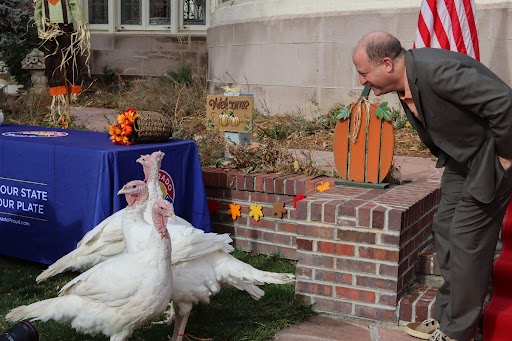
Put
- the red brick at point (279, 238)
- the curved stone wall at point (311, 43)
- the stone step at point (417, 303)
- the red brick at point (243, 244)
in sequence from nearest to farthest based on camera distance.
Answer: the stone step at point (417, 303) < the red brick at point (279, 238) < the red brick at point (243, 244) < the curved stone wall at point (311, 43)

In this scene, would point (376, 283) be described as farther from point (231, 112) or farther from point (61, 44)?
point (61, 44)

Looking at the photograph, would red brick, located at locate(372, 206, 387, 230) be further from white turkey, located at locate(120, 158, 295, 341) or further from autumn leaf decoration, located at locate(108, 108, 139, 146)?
autumn leaf decoration, located at locate(108, 108, 139, 146)

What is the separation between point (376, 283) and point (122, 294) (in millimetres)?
1739

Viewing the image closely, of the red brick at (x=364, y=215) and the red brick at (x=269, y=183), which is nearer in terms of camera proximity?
the red brick at (x=364, y=215)

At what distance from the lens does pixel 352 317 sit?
4824 millimetres

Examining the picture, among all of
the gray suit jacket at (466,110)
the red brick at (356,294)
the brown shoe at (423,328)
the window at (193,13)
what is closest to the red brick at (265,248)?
the red brick at (356,294)

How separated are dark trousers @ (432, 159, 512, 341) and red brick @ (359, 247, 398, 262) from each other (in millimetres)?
653

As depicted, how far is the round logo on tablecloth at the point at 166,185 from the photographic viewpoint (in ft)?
18.6

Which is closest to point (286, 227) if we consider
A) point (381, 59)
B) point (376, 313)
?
point (376, 313)

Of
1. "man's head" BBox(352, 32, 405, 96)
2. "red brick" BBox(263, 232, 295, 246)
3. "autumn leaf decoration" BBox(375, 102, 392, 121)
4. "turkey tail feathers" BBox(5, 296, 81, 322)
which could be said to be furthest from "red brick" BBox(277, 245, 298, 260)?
"man's head" BBox(352, 32, 405, 96)

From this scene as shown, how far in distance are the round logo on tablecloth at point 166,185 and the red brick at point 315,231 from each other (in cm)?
125

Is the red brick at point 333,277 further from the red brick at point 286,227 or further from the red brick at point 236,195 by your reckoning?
the red brick at point 236,195

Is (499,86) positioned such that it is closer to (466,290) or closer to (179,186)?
(466,290)

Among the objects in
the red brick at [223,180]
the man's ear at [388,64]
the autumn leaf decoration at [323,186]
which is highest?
the man's ear at [388,64]
